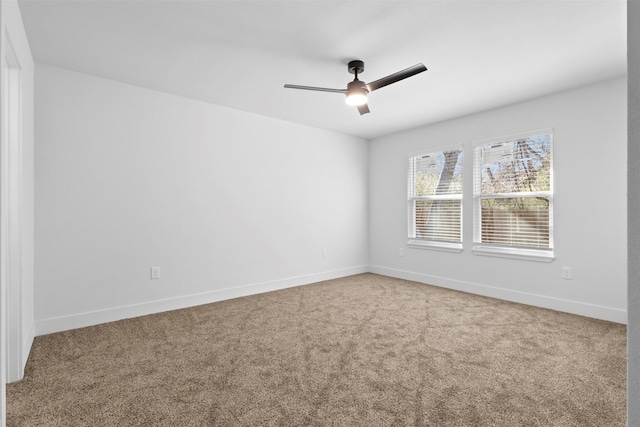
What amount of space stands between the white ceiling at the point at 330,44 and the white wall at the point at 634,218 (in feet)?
6.43

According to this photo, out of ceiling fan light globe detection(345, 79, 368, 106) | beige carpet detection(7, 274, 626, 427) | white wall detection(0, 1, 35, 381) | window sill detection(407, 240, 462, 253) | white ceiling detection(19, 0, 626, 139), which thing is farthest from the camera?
window sill detection(407, 240, 462, 253)

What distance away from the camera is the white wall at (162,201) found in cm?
309

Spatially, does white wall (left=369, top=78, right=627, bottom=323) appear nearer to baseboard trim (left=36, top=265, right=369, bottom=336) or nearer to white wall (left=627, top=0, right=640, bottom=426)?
baseboard trim (left=36, top=265, right=369, bottom=336)

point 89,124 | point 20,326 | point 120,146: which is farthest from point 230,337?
point 89,124

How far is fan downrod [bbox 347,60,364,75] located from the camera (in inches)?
115

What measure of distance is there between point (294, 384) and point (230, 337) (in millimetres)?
1001

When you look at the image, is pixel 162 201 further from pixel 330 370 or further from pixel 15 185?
pixel 330 370

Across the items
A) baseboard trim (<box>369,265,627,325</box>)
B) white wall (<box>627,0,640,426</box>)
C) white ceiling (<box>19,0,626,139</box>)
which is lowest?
baseboard trim (<box>369,265,627,325</box>)

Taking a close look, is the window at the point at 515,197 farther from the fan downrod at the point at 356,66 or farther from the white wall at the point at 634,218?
the white wall at the point at 634,218

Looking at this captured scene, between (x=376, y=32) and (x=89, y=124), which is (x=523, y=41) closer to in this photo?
(x=376, y=32)

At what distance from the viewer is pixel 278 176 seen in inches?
185

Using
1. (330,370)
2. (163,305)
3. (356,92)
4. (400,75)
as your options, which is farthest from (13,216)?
(400,75)

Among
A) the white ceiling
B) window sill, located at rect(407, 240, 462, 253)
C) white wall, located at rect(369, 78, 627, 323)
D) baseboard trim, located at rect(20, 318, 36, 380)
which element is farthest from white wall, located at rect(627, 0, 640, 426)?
window sill, located at rect(407, 240, 462, 253)

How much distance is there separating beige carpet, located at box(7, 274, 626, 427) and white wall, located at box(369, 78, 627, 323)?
0.35 meters
